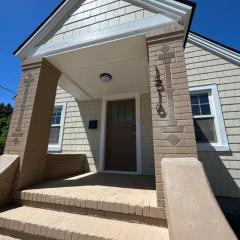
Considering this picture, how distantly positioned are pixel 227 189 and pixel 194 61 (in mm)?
3355

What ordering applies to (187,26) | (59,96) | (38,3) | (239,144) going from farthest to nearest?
1. (59,96)
2. (38,3)
3. (239,144)
4. (187,26)

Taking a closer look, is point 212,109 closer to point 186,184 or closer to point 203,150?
point 203,150

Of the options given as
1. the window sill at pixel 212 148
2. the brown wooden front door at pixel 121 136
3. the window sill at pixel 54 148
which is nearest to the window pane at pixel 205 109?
the window sill at pixel 212 148

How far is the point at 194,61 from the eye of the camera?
14.6 feet

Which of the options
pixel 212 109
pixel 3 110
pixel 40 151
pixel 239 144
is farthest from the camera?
pixel 3 110

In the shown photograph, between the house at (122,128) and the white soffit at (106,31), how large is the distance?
2cm

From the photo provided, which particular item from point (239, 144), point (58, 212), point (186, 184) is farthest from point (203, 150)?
point (58, 212)

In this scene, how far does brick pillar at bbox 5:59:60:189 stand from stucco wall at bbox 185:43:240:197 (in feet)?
11.7

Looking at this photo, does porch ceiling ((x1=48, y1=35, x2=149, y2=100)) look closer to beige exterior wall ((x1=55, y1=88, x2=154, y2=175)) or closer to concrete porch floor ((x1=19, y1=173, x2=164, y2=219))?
beige exterior wall ((x1=55, y1=88, x2=154, y2=175))

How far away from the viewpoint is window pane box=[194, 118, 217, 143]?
12.8 ft

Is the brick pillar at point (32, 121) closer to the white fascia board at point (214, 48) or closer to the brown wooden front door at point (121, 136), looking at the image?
the brown wooden front door at point (121, 136)

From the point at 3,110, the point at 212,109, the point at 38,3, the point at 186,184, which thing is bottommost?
the point at 186,184

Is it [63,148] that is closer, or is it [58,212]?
[58,212]

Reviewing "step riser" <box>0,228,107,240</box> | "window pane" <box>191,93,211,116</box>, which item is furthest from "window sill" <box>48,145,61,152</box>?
"window pane" <box>191,93,211,116</box>
